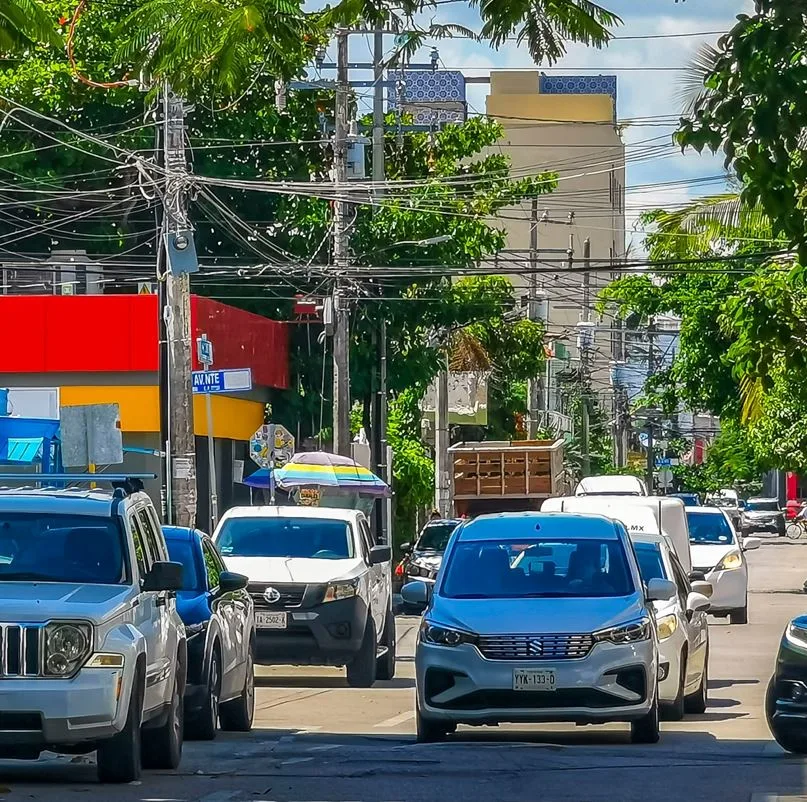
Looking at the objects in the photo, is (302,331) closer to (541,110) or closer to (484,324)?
(484,324)

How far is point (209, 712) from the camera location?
48.0 feet

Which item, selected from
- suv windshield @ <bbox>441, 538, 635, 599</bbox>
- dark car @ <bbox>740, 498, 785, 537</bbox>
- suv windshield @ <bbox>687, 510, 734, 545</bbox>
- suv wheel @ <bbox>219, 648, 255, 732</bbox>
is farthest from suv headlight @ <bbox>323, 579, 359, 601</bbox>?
dark car @ <bbox>740, 498, 785, 537</bbox>

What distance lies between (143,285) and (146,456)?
7.72 metres

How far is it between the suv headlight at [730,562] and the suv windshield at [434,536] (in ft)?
21.3

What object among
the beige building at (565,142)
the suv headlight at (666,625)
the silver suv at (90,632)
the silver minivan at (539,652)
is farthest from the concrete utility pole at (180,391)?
the beige building at (565,142)

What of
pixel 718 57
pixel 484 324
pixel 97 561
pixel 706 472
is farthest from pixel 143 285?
pixel 706 472

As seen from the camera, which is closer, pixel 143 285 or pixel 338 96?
pixel 338 96

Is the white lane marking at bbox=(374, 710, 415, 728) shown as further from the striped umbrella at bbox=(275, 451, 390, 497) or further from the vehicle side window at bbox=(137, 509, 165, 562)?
the striped umbrella at bbox=(275, 451, 390, 497)

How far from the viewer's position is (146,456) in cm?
3400

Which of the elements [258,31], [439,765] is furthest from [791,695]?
[258,31]

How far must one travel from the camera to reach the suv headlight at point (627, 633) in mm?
14047

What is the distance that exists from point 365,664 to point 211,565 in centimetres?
441

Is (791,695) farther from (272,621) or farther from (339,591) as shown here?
(272,621)

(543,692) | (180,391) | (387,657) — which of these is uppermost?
(180,391)
